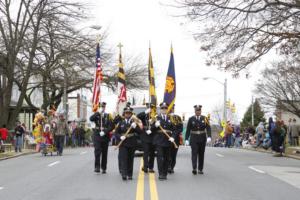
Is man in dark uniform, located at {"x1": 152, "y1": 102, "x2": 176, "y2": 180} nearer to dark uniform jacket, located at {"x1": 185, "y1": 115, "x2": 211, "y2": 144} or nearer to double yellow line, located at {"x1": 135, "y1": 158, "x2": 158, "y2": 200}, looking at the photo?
double yellow line, located at {"x1": 135, "y1": 158, "x2": 158, "y2": 200}

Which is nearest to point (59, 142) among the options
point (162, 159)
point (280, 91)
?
point (162, 159)

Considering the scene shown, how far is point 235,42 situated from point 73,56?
1637 cm

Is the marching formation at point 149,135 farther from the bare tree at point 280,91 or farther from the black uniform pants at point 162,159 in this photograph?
the bare tree at point 280,91

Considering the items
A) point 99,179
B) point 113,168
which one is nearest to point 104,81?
point 113,168

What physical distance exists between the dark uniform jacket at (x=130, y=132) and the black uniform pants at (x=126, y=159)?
112mm

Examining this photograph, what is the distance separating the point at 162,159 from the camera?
14.6 metres

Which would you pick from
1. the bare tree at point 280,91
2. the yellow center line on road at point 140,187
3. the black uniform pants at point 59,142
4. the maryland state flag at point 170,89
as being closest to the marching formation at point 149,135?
the yellow center line on road at point 140,187

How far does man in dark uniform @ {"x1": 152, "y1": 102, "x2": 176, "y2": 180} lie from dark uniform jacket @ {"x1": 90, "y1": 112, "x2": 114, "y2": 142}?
144 cm

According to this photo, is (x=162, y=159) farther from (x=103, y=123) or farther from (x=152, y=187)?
Result: (x=103, y=123)

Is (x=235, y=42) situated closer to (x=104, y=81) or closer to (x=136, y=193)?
(x=136, y=193)

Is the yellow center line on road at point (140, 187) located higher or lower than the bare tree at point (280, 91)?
lower

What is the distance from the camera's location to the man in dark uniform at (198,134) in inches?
632

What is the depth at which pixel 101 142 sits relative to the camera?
1612 cm

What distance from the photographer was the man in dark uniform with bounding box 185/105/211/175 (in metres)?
16.0
